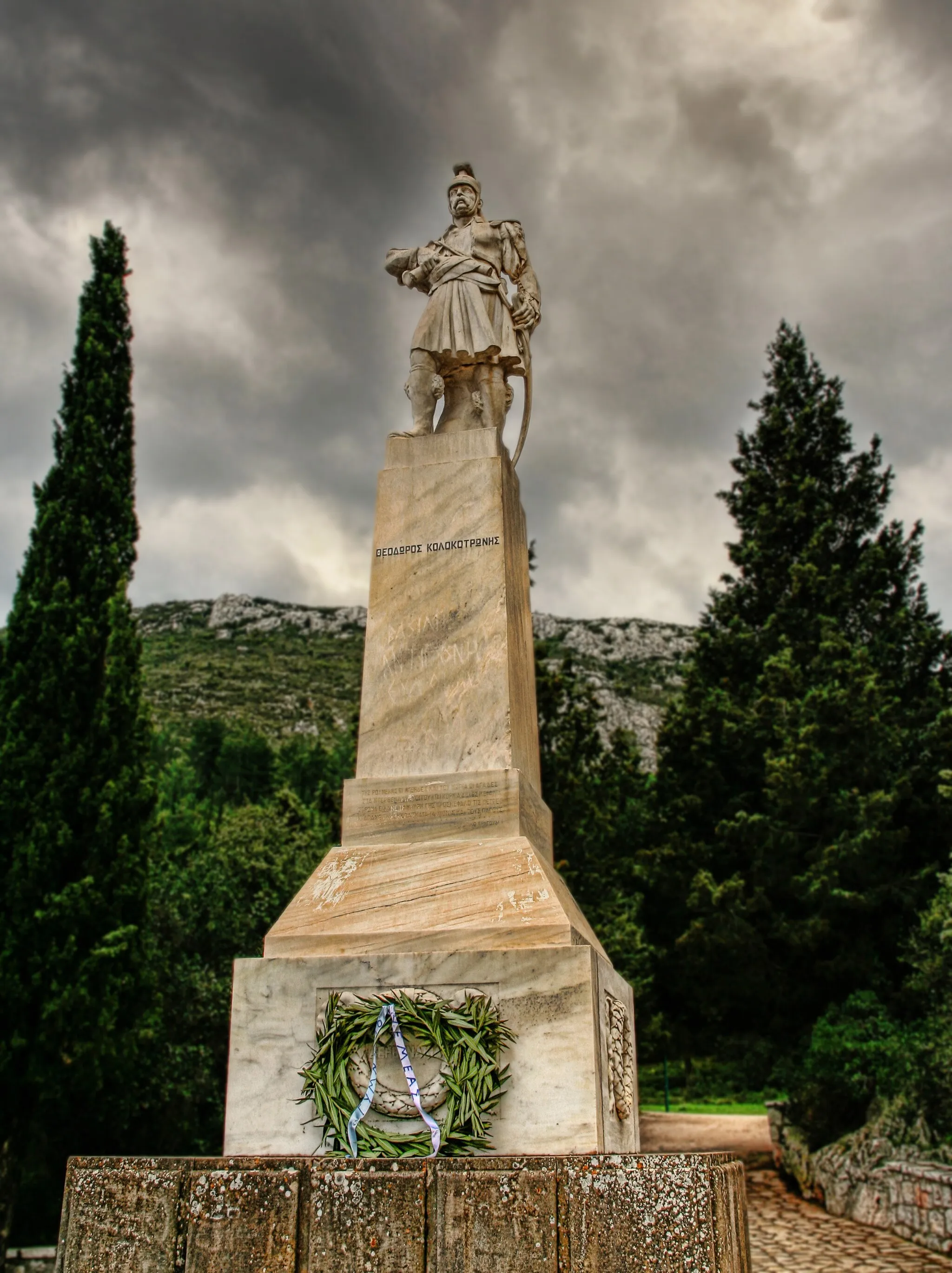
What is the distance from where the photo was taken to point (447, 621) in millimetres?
→ 6461

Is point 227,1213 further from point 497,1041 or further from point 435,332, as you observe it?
point 435,332

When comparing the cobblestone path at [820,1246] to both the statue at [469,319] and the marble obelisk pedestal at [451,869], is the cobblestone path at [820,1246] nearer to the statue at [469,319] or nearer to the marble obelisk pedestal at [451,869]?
the marble obelisk pedestal at [451,869]

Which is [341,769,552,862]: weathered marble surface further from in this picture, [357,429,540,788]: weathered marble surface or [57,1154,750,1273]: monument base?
[57,1154,750,1273]: monument base

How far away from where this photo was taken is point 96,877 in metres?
12.9

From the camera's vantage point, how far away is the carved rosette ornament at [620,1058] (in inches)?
200

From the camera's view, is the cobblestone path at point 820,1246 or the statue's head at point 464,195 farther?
the cobblestone path at point 820,1246

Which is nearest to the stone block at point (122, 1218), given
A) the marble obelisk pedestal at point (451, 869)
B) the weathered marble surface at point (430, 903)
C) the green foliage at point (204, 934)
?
the marble obelisk pedestal at point (451, 869)

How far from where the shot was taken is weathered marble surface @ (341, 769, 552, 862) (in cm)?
577

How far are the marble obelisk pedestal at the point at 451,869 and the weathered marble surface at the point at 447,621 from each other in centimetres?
1

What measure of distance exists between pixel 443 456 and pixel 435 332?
3.28ft

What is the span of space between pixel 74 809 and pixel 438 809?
341 inches

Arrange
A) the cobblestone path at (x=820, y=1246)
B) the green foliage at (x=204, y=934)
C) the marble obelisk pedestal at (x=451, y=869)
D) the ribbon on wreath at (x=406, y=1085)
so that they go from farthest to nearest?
the green foliage at (x=204, y=934)
the cobblestone path at (x=820, y=1246)
the marble obelisk pedestal at (x=451, y=869)
the ribbon on wreath at (x=406, y=1085)

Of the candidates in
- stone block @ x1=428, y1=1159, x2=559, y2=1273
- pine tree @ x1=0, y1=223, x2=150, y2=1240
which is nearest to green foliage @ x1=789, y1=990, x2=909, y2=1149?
pine tree @ x1=0, y1=223, x2=150, y2=1240

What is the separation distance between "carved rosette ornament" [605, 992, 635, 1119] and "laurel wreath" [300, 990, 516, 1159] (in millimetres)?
658
